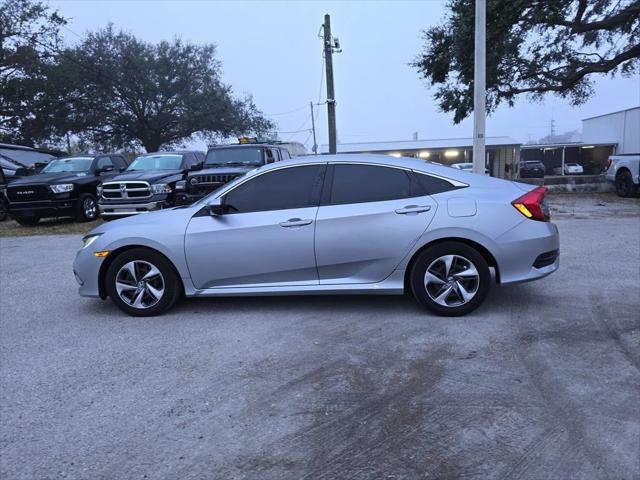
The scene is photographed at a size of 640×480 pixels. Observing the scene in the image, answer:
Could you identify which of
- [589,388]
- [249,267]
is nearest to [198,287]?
[249,267]

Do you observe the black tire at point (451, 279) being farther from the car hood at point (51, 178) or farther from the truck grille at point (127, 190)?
the car hood at point (51, 178)

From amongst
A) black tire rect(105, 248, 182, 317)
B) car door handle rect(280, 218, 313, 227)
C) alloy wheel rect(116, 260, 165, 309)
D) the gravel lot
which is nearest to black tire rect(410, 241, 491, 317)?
the gravel lot

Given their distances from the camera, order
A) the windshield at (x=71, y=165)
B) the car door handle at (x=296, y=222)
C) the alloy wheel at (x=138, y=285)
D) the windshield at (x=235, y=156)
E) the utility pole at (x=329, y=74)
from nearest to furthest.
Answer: the car door handle at (x=296, y=222)
the alloy wheel at (x=138, y=285)
the windshield at (x=235, y=156)
the windshield at (x=71, y=165)
the utility pole at (x=329, y=74)

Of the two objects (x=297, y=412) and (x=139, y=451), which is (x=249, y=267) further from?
(x=139, y=451)

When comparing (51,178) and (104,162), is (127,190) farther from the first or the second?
(104,162)

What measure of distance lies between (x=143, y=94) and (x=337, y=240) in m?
33.6

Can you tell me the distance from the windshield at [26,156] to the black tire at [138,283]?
13.3 metres

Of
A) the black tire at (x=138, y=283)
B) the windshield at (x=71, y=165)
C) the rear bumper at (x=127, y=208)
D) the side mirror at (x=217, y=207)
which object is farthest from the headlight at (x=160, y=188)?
the side mirror at (x=217, y=207)

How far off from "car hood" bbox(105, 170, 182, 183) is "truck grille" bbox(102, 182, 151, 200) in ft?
0.37

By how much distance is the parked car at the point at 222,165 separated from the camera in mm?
11102

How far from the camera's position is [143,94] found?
114 ft

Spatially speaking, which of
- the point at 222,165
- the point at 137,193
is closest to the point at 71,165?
the point at 137,193

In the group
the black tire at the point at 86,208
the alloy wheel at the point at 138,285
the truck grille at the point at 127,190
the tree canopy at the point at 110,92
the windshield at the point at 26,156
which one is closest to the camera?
the alloy wheel at the point at 138,285

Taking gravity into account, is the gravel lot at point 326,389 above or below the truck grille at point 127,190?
below
